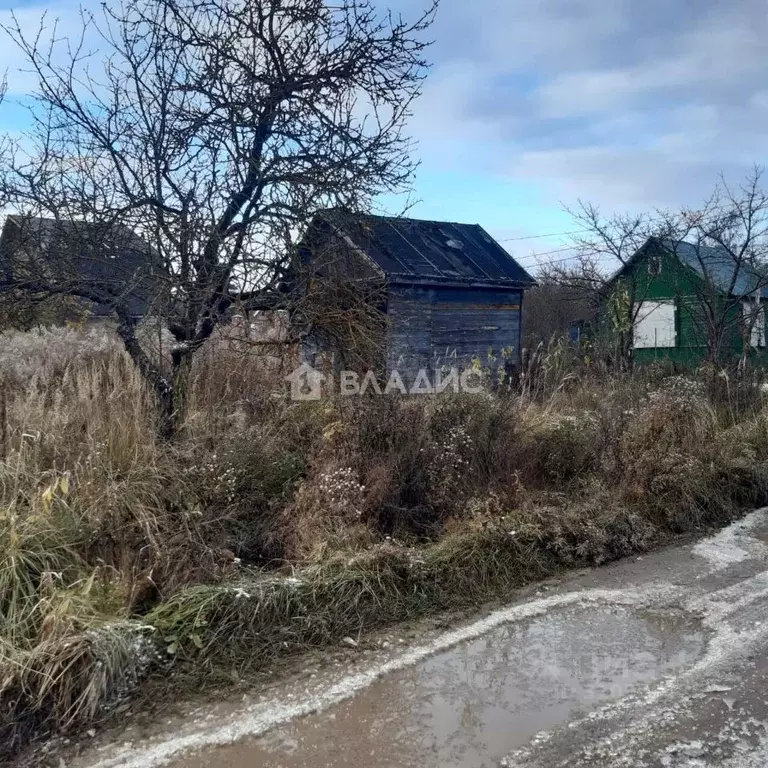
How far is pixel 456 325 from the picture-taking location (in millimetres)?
12055

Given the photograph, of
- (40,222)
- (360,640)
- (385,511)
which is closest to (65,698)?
(360,640)

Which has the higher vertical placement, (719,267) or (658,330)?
(719,267)

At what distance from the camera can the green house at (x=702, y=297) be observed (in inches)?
438

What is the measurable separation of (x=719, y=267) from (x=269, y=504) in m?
12.7

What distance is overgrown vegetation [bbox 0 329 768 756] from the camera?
344 centimetres

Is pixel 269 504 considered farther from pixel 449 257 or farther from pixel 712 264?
pixel 712 264

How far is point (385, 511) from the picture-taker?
5.06m

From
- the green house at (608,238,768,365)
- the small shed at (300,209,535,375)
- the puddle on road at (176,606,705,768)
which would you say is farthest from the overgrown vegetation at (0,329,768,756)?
the green house at (608,238,768,365)

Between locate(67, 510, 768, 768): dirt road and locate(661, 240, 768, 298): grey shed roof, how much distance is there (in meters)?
8.52

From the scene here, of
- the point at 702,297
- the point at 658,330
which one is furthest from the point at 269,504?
the point at 658,330

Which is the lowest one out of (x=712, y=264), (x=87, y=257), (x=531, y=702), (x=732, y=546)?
(x=531, y=702)

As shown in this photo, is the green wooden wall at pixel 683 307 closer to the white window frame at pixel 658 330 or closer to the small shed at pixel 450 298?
the white window frame at pixel 658 330

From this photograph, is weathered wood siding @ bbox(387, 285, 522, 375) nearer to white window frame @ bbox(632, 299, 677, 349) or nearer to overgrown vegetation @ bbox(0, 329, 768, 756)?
overgrown vegetation @ bbox(0, 329, 768, 756)

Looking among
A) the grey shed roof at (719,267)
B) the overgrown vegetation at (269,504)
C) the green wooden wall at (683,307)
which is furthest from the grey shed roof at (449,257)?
the overgrown vegetation at (269,504)
